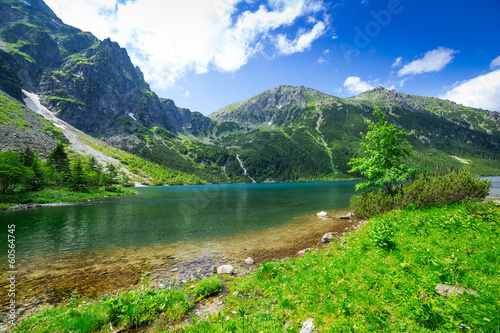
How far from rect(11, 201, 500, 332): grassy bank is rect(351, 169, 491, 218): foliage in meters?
6.62

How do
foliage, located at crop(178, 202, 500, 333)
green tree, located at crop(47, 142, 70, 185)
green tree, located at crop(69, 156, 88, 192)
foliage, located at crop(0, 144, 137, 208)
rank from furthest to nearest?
1. green tree, located at crop(47, 142, 70, 185)
2. green tree, located at crop(69, 156, 88, 192)
3. foliage, located at crop(0, 144, 137, 208)
4. foliage, located at crop(178, 202, 500, 333)

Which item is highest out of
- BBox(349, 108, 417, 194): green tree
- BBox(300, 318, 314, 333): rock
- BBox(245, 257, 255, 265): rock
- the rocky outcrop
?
the rocky outcrop

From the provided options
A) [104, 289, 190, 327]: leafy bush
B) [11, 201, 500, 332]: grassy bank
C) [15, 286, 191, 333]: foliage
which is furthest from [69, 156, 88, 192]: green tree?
[104, 289, 190, 327]: leafy bush

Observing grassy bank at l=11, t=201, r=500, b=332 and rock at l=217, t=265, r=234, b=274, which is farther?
rock at l=217, t=265, r=234, b=274

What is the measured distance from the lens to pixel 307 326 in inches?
213

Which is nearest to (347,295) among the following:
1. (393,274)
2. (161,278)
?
(393,274)

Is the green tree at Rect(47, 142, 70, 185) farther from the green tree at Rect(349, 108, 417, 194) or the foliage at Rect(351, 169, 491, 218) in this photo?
the foliage at Rect(351, 169, 491, 218)

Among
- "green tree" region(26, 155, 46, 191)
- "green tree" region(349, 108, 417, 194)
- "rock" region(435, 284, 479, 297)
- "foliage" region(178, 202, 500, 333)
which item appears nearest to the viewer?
"foliage" region(178, 202, 500, 333)

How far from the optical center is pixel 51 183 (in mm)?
66625

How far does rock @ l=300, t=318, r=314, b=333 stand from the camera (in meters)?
5.26

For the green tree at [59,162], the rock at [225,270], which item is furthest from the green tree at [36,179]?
the rock at [225,270]

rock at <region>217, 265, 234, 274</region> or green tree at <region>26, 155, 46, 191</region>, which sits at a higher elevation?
green tree at <region>26, 155, 46, 191</region>

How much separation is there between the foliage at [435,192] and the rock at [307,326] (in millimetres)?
17922

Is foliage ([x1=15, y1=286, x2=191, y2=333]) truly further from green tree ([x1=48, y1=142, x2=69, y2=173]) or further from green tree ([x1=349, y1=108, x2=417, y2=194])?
green tree ([x1=48, y1=142, x2=69, y2=173])
